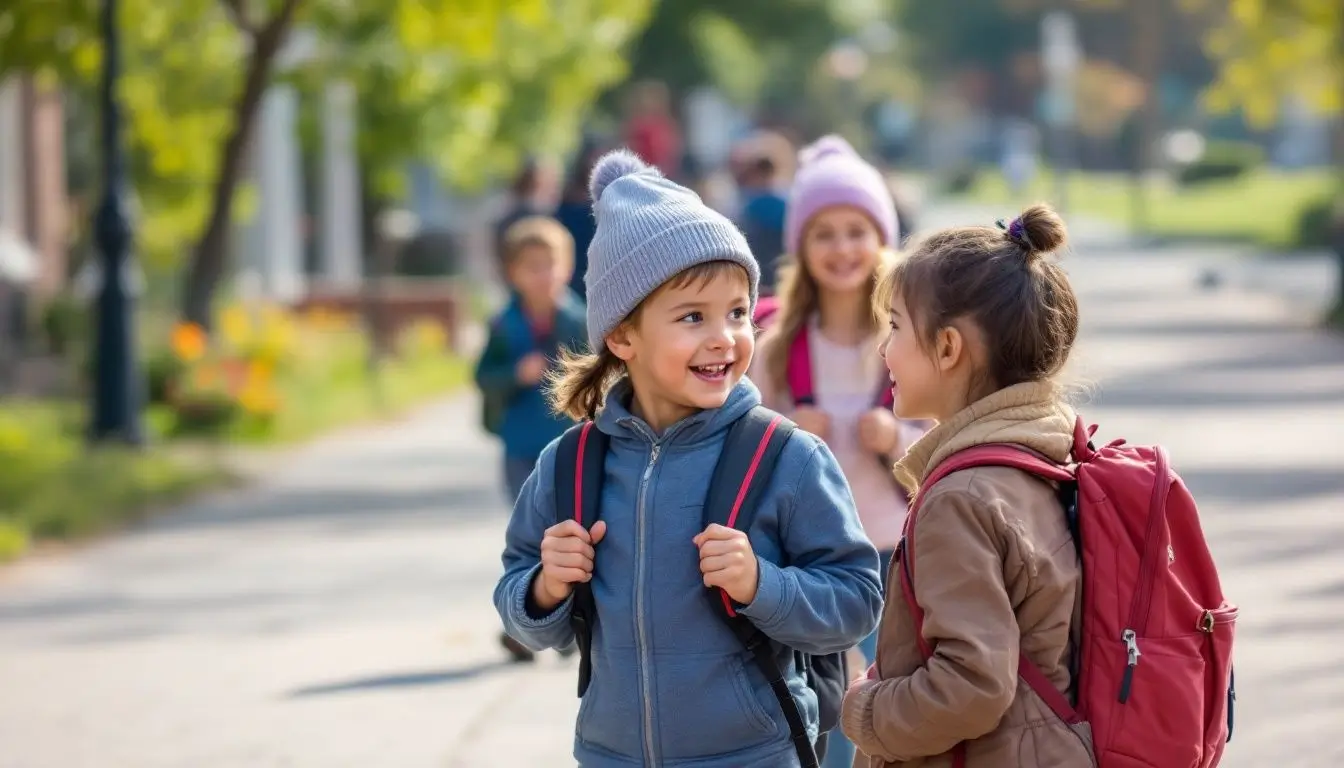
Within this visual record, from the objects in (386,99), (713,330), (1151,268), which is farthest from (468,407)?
(1151,268)

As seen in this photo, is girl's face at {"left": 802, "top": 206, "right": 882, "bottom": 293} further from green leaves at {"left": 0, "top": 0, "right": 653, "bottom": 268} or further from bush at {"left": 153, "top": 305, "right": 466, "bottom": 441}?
bush at {"left": 153, "top": 305, "right": 466, "bottom": 441}

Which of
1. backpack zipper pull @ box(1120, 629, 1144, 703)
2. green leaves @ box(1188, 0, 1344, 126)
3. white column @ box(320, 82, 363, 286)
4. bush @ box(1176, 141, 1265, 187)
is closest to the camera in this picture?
backpack zipper pull @ box(1120, 629, 1144, 703)

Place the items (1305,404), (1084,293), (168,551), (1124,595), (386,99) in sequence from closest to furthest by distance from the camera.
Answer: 1. (1124,595)
2. (168,551)
3. (1305,404)
4. (386,99)
5. (1084,293)

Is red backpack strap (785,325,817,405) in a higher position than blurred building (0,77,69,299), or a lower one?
higher

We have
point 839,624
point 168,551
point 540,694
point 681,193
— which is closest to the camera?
point 839,624

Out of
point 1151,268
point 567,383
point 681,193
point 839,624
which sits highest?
point 681,193

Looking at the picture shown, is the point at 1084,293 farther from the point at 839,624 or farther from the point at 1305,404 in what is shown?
the point at 839,624

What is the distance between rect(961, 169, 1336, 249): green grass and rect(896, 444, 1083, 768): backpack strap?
3387cm

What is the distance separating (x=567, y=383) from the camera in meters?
3.93

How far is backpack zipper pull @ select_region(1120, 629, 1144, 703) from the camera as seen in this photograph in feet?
10.2

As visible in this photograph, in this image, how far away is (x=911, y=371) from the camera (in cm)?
335

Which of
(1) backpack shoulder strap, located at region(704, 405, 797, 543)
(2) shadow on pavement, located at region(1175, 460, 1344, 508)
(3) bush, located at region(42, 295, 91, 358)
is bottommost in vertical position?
(3) bush, located at region(42, 295, 91, 358)

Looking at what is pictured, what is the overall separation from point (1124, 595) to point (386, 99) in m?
15.2

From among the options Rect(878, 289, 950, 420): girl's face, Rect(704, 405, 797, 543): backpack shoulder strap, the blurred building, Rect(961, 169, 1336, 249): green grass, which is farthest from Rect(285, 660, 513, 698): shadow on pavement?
Rect(961, 169, 1336, 249): green grass
